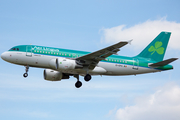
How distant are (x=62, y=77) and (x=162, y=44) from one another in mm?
14337

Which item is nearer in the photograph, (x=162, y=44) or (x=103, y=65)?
(x=103, y=65)

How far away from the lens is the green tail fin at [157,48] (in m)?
36.9

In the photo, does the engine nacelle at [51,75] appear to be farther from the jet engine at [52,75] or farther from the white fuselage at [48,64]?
the white fuselage at [48,64]

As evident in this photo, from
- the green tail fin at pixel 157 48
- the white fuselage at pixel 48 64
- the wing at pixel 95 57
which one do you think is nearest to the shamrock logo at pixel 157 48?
the green tail fin at pixel 157 48

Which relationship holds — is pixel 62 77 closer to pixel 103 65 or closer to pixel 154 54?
pixel 103 65

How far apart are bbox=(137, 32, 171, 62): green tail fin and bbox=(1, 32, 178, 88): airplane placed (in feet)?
1.00

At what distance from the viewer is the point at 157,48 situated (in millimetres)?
37844

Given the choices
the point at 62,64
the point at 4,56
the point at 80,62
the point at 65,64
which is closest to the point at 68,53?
the point at 80,62

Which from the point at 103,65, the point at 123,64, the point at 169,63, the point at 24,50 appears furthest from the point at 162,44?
the point at 24,50

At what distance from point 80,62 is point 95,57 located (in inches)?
69.9

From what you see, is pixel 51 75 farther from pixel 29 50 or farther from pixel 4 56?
pixel 4 56

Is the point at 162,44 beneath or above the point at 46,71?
above

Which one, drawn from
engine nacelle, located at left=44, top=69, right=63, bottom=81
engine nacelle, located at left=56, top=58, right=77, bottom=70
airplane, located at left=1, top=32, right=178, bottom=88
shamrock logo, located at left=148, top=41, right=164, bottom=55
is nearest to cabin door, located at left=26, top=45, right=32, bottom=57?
airplane, located at left=1, top=32, right=178, bottom=88

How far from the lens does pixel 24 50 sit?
102 feet
